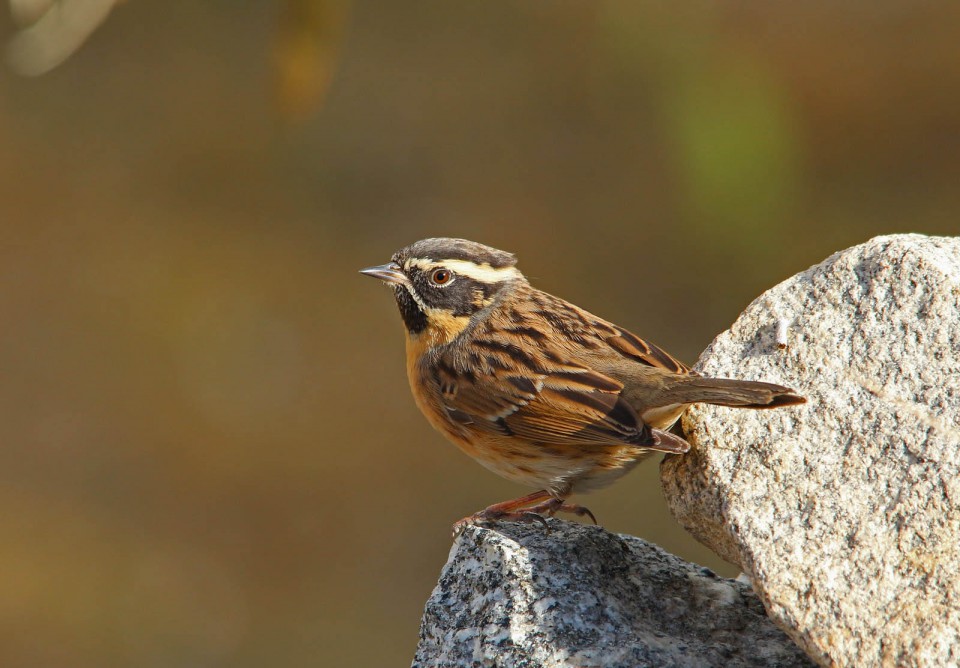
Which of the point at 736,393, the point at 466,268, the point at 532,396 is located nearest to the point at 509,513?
the point at 532,396

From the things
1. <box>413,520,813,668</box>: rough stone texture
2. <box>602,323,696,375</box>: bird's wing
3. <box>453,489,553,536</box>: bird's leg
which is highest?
<box>602,323,696,375</box>: bird's wing

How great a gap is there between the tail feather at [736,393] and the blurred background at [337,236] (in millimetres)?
5148

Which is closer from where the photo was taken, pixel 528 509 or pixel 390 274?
pixel 528 509

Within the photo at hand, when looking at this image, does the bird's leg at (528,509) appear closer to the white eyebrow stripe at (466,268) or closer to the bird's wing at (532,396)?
the bird's wing at (532,396)

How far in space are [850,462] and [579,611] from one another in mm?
1068

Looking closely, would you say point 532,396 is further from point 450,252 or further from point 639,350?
point 450,252

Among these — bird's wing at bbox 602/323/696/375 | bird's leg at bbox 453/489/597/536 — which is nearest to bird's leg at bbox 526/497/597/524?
bird's leg at bbox 453/489/597/536

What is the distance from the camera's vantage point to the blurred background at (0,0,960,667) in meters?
10.6

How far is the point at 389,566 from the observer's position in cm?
1052

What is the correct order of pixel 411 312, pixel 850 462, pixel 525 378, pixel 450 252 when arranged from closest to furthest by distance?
1. pixel 850 462
2. pixel 525 378
3. pixel 450 252
4. pixel 411 312

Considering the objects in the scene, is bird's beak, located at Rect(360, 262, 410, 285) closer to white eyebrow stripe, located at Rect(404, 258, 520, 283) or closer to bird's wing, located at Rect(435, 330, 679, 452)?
white eyebrow stripe, located at Rect(404, 258, 520, 283)

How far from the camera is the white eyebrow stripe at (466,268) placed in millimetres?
5844

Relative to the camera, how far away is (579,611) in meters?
4.14

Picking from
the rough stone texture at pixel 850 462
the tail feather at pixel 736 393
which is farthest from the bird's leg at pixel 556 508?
the tail feather at pixel 736 393
